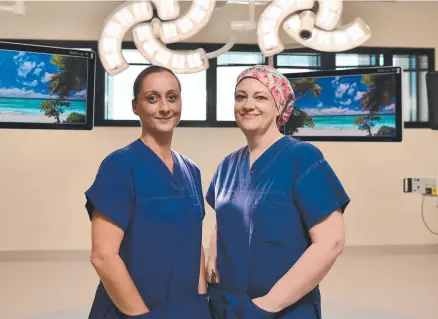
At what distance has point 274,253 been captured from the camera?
145 centimetres

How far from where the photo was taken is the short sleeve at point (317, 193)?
1413 millimetres

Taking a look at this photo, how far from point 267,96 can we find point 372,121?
8.07ft

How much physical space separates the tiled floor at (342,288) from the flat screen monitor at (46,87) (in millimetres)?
1271

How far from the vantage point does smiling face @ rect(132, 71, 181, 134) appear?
57.1 inches

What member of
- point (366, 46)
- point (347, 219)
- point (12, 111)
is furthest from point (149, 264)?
point (366, 46)

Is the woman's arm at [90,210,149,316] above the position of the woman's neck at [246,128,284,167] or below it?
below

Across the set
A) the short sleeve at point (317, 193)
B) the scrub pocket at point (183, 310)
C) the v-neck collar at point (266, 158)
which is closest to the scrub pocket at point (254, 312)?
the scrub pocket at point (183, 310)

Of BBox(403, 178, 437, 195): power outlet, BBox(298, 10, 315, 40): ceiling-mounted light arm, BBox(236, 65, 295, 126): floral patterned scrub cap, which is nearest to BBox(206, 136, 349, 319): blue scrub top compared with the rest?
BBox(236, 65, 295, 126): floral patterned scrub cap

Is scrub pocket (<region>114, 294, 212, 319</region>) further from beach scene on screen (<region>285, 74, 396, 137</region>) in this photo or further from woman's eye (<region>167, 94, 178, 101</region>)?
beach scene on screen (<region>285, 74, 396, 137</region>)

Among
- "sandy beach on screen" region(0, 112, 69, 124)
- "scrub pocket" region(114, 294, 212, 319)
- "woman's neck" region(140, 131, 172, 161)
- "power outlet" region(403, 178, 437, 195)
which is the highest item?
"sandy beach on screen" region(0, 112, 69, 124)

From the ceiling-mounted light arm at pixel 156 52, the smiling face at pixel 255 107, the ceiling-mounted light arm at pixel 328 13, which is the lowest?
the smiling face at pixel 255 107

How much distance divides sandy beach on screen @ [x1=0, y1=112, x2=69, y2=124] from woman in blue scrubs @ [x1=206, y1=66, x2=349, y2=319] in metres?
1.96

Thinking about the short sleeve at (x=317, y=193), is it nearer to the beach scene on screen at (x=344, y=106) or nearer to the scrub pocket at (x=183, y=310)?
the scrub pocket at (x=183, y=310)

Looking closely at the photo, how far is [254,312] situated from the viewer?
4.64 feet
